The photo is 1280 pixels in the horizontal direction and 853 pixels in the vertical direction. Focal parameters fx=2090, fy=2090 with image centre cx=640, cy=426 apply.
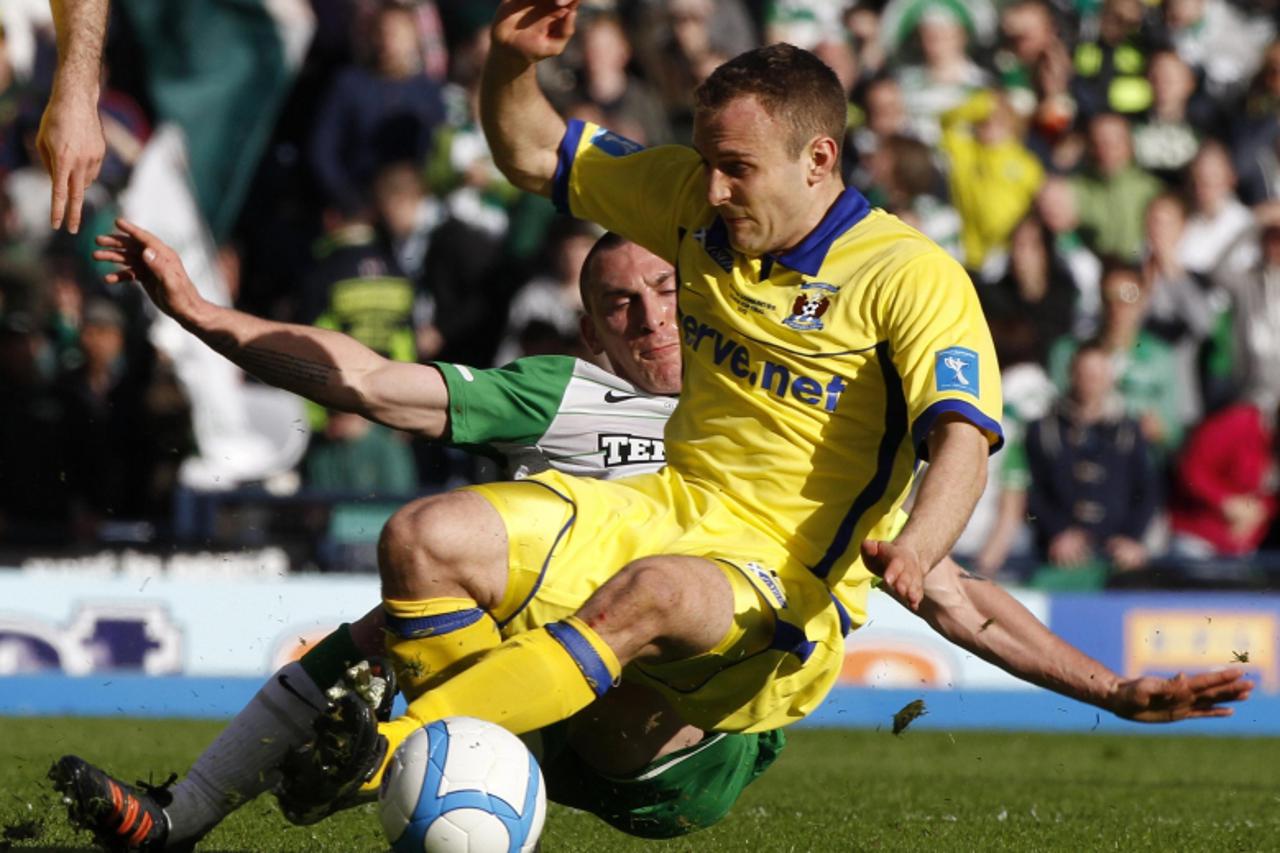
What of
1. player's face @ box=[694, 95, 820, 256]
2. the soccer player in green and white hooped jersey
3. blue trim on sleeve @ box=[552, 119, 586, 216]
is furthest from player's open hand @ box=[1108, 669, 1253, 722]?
blue trim on sleeve @ box=[552, 119, 586, 216]

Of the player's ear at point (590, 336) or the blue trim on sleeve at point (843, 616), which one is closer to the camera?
the blue trim on sleeve at point (843, 616)

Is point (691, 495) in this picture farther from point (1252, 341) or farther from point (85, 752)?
point (1252, 341)

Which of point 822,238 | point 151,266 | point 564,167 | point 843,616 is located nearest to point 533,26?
point 564,167

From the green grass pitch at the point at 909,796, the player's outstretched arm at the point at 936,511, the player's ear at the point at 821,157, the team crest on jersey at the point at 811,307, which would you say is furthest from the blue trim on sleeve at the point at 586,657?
the green grass pitch at the point at 909,796

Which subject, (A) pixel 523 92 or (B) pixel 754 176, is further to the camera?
(A) pixel 523 92

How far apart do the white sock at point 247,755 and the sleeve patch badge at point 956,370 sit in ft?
6.82

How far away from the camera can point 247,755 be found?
6051 millimetres

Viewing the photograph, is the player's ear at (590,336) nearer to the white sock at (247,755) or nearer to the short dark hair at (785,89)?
the short dark hair at (785,89)

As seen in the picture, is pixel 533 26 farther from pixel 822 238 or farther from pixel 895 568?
pixel 895 568

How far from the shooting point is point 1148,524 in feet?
44.1

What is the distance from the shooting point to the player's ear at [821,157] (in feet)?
18.5

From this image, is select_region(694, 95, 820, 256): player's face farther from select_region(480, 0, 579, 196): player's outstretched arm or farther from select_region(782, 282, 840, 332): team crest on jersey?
select_region(480, 0, 579, 196): player's outstretched arm

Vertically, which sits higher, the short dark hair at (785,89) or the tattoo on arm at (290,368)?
the short dark hair at (785,89)

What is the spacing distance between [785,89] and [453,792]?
206cm
